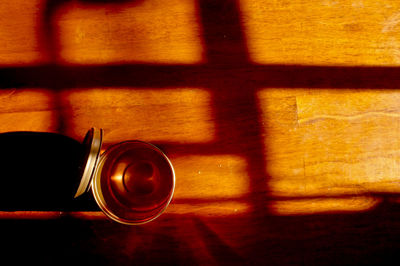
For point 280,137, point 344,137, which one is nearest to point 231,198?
point 280,137

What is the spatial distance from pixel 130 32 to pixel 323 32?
65cm

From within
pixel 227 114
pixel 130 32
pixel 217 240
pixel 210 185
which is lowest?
pixel 217 240

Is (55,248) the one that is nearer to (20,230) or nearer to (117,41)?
(20,230)

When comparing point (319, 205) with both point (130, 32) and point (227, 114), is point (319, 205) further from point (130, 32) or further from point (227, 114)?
point (130, 32)

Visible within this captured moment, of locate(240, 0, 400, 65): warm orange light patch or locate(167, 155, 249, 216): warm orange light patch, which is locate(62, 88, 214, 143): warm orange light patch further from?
locate(240, 0, 400, 65): warm orange light patch

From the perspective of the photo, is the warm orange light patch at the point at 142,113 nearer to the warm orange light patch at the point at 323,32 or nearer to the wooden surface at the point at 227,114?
the wooden surface at the point at 227,114

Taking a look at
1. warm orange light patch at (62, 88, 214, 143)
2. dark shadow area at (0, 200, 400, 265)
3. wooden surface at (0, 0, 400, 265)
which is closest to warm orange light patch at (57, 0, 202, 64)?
wooden surface at (0, 0, 400, 265)

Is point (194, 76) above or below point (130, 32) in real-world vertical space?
below

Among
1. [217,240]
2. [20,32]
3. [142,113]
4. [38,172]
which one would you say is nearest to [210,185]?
[217,240]

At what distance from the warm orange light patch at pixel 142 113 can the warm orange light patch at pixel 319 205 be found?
1.02 feet

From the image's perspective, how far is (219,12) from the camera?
1.04 m

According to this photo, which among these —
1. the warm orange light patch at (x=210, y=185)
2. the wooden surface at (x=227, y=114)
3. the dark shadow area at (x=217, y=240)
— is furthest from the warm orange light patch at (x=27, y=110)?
the warm orange light patch at (x=210, y=185)

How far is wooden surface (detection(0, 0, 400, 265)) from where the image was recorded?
3.09 ft

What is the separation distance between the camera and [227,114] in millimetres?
987
